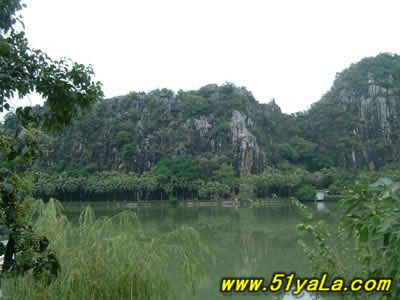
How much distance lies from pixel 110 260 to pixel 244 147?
52676 millimetres

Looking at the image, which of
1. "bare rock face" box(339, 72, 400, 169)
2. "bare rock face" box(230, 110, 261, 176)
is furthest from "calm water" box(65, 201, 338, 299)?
"bare rock face" box(339, 72, 400, 169)

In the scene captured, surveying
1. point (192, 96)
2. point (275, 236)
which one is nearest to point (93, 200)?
point (192, 96)

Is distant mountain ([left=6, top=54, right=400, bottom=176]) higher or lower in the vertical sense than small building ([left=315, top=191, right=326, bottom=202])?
higher

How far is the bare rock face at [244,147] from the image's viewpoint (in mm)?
55125

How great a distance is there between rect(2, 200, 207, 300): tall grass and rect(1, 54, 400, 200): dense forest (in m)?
41.3

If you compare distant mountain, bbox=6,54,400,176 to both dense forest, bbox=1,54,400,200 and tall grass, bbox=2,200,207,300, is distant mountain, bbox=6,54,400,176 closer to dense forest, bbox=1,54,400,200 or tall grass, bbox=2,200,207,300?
dense forest, bbox=1,54,400,200

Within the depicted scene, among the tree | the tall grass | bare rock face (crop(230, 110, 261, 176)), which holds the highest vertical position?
bare rock face (crop(230, 110, 261, 176))

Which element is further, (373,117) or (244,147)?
(373,117)

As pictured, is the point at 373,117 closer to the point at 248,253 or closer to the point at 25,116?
the point at 248,253

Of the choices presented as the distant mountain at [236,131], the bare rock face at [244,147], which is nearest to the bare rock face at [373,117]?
the distant mountain at [236,131]

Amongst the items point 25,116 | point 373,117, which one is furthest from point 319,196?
point 25,116

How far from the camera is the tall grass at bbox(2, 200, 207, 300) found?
10.2 ft

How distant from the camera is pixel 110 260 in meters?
3.24

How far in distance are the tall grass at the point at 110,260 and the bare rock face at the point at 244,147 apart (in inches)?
1999
